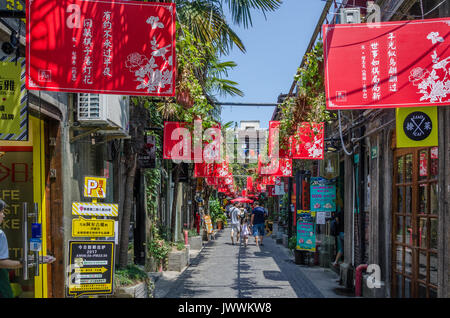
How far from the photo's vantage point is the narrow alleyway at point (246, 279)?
35.8 feet

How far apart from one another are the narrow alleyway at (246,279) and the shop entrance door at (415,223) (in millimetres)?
2156

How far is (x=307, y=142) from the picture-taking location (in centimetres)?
1209

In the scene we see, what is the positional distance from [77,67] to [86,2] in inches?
31.7

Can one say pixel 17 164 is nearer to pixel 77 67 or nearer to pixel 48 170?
pixel 48 170

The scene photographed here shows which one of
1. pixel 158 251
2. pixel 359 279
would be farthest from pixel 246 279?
pixel 359 279

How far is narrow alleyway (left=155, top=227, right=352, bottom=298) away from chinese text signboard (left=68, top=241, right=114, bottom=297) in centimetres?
351

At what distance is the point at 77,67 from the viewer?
5.78m

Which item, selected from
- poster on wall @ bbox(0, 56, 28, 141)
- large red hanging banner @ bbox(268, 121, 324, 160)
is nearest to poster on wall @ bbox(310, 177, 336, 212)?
large red hanging banner @ bbox(268, 121, 324, 160)

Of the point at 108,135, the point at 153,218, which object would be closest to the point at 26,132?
the point at 108,135

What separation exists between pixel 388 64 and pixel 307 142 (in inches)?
222

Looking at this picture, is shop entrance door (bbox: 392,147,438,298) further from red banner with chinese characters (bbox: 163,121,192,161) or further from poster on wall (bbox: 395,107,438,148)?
red banner with chinese characters (bbox: 163,121,192,161)

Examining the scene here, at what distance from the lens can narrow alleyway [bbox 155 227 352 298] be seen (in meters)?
10.9

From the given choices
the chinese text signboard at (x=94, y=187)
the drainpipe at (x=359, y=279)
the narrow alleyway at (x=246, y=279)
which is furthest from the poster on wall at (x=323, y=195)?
the chinese text signboard at (x=94, y=187)

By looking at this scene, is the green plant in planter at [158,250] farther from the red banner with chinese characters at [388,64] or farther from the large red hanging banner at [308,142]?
the red banner with chinese characters at [388,64]
